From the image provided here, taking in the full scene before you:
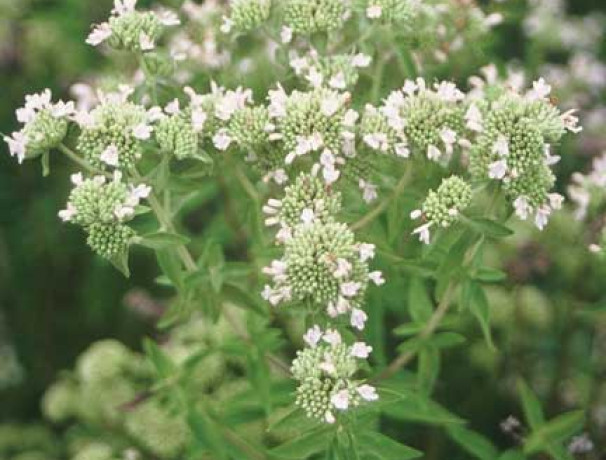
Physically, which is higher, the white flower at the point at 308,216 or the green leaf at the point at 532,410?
the white flower at the point at 308,216

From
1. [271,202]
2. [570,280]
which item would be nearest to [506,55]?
A: [570,280]

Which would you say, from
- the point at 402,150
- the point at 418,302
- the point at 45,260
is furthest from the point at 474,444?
the point at 45,260

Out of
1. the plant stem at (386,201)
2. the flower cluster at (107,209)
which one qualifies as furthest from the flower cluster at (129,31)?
the plant stem at (386,201)

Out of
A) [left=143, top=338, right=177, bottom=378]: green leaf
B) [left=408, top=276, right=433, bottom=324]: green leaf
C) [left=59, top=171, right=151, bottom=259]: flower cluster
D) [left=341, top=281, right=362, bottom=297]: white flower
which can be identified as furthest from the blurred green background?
[left=341, top=281, right=362, bottom=297]: white flower

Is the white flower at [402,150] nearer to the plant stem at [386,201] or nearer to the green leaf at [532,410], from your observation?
the plant stem at [386,201]

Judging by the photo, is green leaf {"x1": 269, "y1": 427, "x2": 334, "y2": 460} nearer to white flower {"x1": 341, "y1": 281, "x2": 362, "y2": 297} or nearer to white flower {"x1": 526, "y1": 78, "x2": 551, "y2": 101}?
white flower {"x1": 341, "y1": 281, "x2": 362, "y2": 297}

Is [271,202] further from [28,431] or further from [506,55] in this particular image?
[506,55]

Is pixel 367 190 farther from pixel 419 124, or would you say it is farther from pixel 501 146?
pixel 501 146
